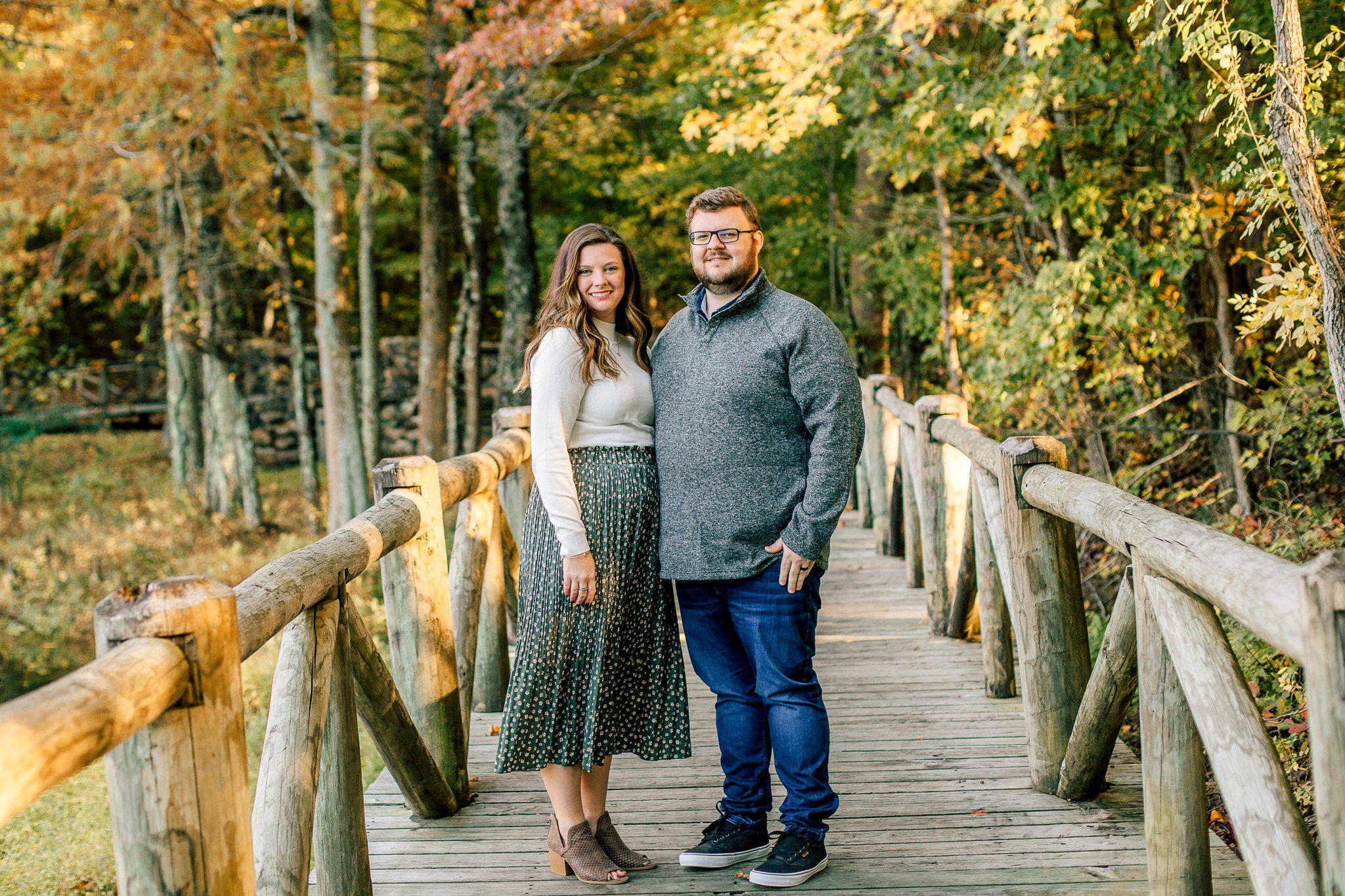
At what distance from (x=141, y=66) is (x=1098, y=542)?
9018 millimetres

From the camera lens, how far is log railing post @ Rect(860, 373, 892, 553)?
25.7 ft

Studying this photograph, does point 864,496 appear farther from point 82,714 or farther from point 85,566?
point 82,714

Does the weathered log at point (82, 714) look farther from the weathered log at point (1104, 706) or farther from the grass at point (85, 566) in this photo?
the grass at point (85, 566)

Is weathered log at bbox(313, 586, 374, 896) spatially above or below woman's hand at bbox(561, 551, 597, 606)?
below

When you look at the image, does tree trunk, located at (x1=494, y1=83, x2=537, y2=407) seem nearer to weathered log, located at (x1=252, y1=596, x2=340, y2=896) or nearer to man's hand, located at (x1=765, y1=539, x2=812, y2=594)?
man's hand, located at (x1=765, y1=539, x2=812, y2=594)

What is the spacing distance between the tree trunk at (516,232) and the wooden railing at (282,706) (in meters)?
7.23

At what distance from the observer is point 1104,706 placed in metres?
3.10

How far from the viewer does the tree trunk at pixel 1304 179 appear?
3.63m

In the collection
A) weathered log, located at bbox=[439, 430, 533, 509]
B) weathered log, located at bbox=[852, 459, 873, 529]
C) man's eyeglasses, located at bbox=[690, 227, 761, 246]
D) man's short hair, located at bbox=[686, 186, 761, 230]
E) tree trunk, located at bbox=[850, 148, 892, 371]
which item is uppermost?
tree trunk, located at bbox=[850, 148, 892, 371]

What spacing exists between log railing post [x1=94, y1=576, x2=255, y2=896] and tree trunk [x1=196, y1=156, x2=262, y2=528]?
35.1 ft

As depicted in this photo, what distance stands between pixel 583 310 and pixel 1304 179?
251cm

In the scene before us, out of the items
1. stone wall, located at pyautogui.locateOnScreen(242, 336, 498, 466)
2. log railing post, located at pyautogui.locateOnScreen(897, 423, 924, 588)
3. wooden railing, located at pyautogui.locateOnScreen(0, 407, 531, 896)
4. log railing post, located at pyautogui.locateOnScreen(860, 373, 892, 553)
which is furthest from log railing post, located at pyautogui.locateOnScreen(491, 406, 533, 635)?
stone wall, located at pyautogui.locateOnScreen(242, 336, 498, 466)

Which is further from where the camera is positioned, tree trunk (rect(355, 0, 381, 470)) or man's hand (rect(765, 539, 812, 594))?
tree trunk (rect(355, 0, 381, 470))

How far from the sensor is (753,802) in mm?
3104
